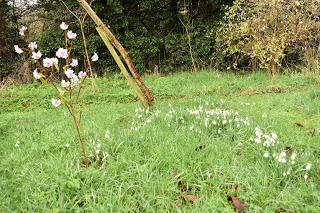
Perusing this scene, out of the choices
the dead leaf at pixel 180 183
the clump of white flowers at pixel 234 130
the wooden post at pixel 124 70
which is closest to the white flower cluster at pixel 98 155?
the clump of white flowers at pixel 234 130

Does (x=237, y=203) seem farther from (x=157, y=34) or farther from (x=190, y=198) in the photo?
(x=157, y=34)

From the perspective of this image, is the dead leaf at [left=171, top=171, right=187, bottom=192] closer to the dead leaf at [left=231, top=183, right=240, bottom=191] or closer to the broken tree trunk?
the dead leaf at [left=231, top=183, right=240, bottom=191]

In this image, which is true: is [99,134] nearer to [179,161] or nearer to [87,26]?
[179,161]

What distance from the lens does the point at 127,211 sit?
3.17 meters

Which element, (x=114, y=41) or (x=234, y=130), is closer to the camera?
(x=234, y=130)

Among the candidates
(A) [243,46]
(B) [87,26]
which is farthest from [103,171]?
(B) [87,26]

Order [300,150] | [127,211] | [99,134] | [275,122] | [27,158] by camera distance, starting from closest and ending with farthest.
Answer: [127,211], [300,150], [27,158], [99,134], [275,122]

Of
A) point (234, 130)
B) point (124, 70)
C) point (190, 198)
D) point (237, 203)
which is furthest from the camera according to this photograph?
point (124, 70)

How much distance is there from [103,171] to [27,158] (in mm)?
1109

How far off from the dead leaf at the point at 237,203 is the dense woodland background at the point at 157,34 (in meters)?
7.60

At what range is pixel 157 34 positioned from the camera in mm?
12836

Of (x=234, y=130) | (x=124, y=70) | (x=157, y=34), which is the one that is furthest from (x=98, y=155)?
(x=157, y=34)

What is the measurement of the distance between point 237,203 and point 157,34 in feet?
33.3

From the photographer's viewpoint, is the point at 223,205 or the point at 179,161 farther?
the point at 179,161
